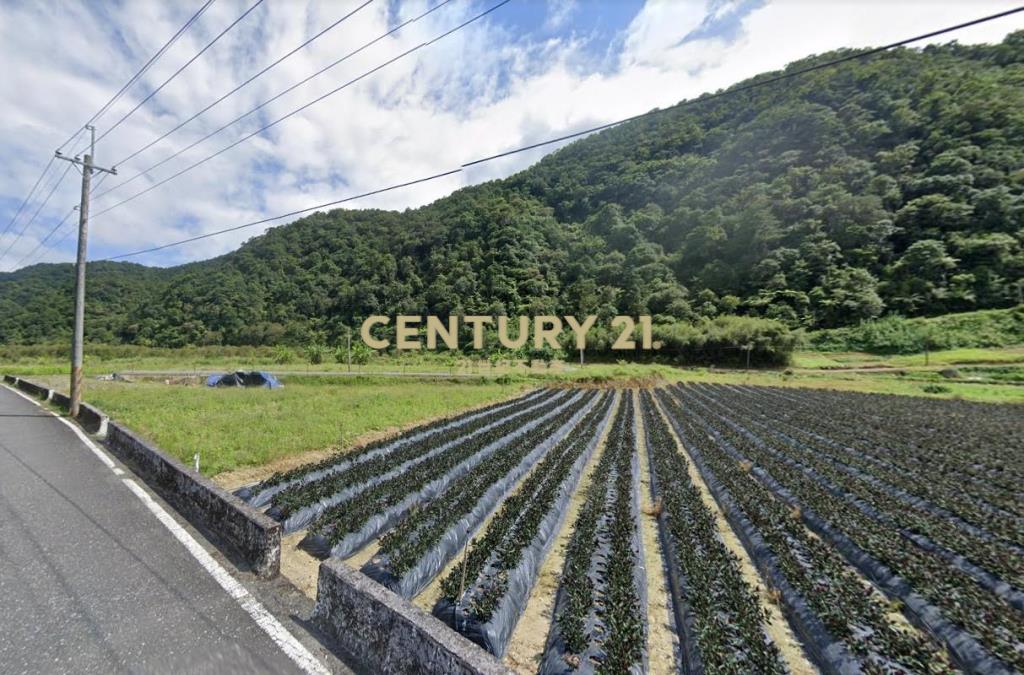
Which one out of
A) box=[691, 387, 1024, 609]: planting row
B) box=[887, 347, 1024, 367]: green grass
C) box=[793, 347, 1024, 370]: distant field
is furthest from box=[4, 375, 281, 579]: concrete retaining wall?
box=[887, 347, 1024, 367]: green grass

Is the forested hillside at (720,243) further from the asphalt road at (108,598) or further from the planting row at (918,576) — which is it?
the asphalt road at (108,598)

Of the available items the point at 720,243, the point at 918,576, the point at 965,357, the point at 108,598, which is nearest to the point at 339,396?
the point at 108,598

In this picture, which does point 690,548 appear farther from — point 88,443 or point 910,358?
point 910,358

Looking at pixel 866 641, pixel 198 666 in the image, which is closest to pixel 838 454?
pixel 866 641

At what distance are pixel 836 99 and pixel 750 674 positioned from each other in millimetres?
110844

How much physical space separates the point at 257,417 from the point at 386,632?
509 inches

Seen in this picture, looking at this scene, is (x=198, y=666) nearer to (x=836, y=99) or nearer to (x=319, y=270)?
(x=319, y=270)

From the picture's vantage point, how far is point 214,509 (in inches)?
180

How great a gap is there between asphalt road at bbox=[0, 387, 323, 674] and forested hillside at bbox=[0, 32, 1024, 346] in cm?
5790

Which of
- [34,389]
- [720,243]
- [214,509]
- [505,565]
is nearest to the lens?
[505,565]

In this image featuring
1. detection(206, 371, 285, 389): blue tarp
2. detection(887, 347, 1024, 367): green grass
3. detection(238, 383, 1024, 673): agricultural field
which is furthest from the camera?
detection(887, 347, 1024, 367): green grass

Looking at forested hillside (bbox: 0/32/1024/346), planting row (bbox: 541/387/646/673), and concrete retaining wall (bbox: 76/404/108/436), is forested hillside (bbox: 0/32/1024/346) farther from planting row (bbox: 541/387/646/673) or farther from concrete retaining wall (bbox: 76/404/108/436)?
planting row (bbox: 541/387/646/673)

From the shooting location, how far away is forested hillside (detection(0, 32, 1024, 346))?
52853 millimetres

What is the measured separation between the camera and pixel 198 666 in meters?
2.70
